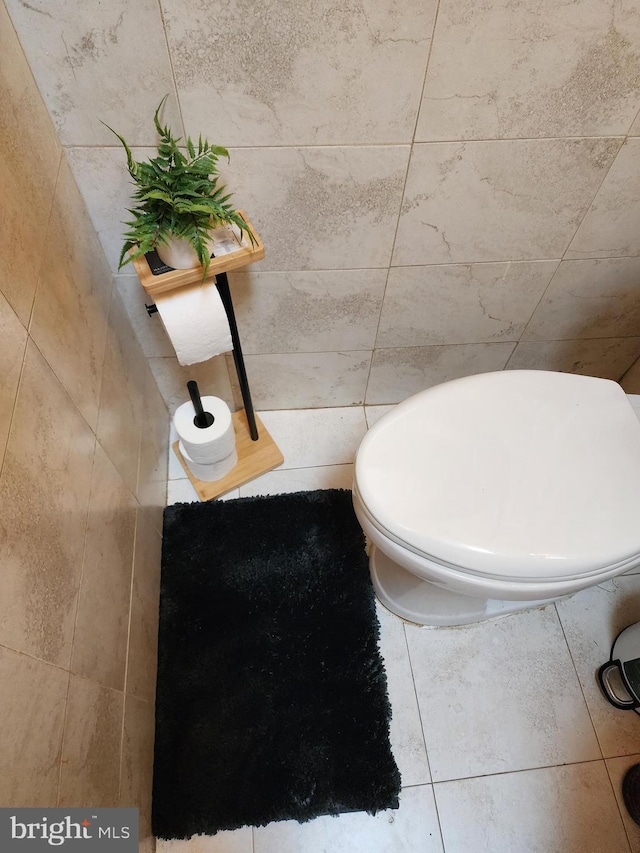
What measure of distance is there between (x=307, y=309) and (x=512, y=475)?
1.71 feet

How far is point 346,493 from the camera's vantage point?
1257mm

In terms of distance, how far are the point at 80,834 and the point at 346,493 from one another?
792mm

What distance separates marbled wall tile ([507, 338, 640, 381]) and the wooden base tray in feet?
2.04

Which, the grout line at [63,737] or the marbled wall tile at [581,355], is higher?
the grout line at [63,737]

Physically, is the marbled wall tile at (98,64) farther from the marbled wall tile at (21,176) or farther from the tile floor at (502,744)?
the tile floor at (502,744)

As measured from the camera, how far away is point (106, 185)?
0.82 meters

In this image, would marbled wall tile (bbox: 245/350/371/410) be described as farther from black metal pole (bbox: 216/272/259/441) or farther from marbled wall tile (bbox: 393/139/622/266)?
marbled wall tile (bbox: 393/139/622/266)

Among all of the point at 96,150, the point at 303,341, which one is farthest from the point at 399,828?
the point at 96,150

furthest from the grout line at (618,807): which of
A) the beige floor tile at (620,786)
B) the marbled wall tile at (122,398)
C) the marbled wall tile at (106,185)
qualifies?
the marbled wall tile at (106,185)

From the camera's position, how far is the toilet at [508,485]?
29.6 inches

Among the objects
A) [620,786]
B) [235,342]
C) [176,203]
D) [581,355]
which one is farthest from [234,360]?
[620,786]

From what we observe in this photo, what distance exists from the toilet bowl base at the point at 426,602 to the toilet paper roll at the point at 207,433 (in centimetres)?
42

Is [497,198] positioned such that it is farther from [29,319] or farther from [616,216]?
[29,319]

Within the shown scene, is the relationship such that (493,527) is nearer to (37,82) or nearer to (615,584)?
(615,584)
